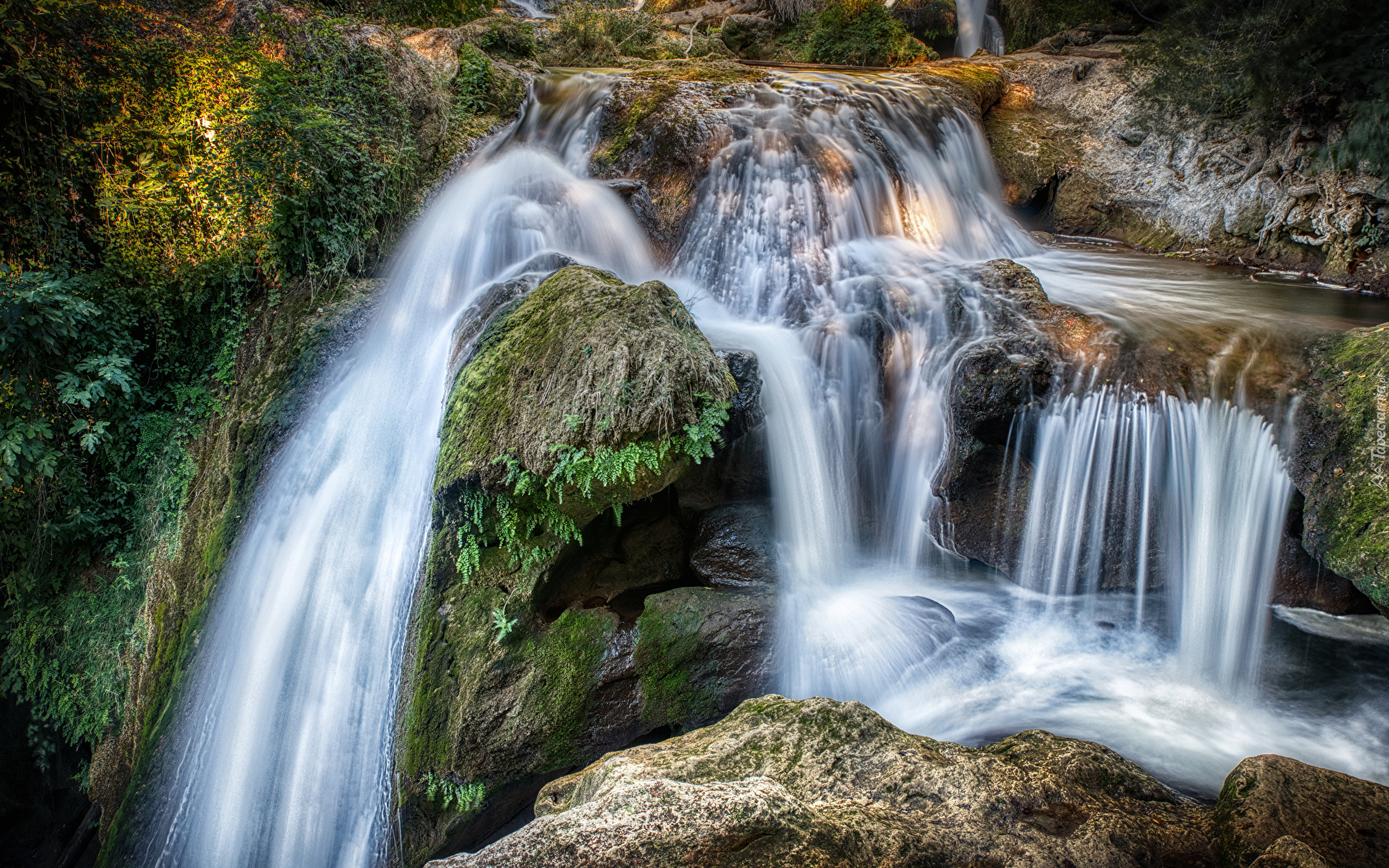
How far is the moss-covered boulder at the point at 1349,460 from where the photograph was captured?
4168 millimetres

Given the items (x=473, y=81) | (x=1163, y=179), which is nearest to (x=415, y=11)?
(x=473, y=81)

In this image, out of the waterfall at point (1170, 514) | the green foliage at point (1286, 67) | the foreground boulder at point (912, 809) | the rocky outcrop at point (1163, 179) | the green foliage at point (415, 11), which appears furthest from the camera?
the green foliage at point (415, 11)

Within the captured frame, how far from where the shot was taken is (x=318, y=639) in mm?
4562

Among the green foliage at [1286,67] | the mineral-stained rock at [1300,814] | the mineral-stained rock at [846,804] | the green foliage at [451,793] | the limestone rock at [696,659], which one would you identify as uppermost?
the green foliage at [1286,67]

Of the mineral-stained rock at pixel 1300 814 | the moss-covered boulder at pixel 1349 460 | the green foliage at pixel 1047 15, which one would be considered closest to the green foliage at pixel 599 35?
the green foliage at pixel 1047 15

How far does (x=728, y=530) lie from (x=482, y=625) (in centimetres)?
206

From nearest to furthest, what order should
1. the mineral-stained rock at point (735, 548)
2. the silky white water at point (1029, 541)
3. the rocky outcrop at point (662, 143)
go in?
the silky white water at point (1029, 541) → the mineral-stained rock at point (735, 548) → the rocky outcrop at point (662, 143)

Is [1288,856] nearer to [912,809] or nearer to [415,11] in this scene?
[912,809]

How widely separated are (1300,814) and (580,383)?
3938 mm

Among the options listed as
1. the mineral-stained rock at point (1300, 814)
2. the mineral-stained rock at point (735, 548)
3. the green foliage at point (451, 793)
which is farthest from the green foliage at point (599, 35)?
the mineral-stained rock at point (1300, 814)

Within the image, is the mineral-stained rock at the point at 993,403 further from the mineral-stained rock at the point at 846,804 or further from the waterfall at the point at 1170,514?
the mineral-stained rock at the point at 846,804

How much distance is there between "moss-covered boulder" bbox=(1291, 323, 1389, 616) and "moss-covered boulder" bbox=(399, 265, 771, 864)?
3.79m

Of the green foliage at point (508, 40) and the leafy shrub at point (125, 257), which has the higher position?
the green foliage at point (508, 40)

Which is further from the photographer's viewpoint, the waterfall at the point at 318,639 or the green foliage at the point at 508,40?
the green foliage at the point at 508,40
